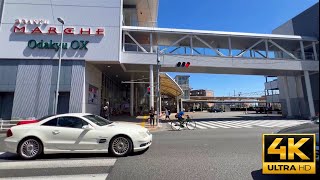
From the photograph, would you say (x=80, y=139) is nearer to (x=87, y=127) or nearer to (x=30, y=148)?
(x=87, y=127)

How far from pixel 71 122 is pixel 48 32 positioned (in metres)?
17.2

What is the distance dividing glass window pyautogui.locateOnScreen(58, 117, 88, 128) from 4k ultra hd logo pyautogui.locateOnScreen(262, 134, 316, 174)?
5641mm

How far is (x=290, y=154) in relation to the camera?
13.2ft

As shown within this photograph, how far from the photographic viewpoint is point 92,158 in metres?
7.37

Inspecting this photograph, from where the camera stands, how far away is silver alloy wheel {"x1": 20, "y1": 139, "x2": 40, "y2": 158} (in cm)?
757

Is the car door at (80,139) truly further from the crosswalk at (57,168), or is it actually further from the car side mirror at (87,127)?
the crosswalk at (57,168)

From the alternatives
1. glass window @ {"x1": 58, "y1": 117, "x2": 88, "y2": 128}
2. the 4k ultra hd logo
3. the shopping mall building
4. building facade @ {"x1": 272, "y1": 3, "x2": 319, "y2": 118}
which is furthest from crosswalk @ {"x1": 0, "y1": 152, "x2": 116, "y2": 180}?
building facade @ {"x1": 272, "y1": 3, "x2": 319, "y2": 118}

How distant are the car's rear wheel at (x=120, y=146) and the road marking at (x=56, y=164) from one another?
564 mm

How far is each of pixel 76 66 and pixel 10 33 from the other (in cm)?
658

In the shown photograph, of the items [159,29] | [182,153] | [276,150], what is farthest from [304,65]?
[276,150]

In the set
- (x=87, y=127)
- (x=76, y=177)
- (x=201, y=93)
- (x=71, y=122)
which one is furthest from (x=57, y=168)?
(x=201, y=93)

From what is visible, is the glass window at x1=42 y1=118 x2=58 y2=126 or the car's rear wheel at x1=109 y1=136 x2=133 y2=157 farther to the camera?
the glass window at x1=42 y1=118 x2=58 y2=126

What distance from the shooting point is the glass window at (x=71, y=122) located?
7.82 meters

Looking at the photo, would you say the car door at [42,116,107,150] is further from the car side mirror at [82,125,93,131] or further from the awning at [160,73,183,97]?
the awning at [160,73,183,97]
